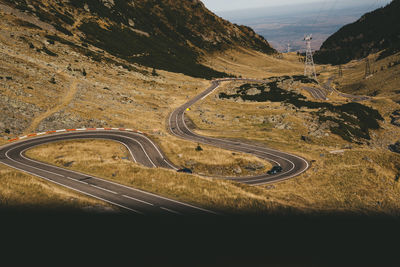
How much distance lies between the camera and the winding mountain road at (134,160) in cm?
2361

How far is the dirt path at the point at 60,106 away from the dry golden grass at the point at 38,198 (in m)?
33.7

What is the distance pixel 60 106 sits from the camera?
6272 cm

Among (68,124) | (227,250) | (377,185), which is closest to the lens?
(227,250)

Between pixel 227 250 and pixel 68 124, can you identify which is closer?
pixel 227 250

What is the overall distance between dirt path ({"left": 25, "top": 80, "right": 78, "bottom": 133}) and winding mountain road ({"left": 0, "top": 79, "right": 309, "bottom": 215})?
3.59 m

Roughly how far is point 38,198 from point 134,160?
2416 cm

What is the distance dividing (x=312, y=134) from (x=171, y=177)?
46.8m

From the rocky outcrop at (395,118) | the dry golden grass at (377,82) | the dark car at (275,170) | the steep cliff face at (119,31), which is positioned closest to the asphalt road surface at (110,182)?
the dark car at (275,170)

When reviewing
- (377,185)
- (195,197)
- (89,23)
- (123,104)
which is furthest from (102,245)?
(89,23)

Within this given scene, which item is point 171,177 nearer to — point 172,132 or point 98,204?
point 98,204

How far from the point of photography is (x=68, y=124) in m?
57.8

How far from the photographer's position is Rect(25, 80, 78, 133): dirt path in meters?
54.4

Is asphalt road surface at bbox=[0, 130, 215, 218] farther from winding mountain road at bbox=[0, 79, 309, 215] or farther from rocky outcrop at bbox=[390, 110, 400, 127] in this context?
rocky outcrop at bbox=[390, 110, 400, 127]

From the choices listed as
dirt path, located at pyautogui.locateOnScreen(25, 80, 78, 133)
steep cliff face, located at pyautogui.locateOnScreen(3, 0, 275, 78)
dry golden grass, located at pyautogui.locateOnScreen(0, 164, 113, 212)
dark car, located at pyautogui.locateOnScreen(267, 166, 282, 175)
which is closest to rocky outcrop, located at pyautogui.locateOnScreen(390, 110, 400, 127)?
dark car, located at pyautogui.locateOnScreen(267, 166, 282, 175)
